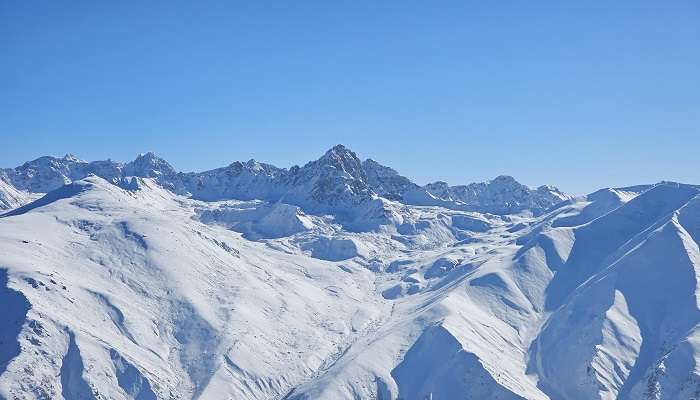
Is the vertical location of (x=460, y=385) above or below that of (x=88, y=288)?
below

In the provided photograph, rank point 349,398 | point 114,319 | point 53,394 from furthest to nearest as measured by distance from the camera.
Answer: point 114,319
point 349,398
point 53,394

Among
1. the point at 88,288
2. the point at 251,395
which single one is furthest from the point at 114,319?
the point at 251,395

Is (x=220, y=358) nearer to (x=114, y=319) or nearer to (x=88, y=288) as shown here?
(x=114, y=319)

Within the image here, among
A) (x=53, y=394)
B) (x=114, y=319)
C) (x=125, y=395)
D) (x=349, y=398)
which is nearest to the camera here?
(x=53, y=394)

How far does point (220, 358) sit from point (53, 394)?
47292mm

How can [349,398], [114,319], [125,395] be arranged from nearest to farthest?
[125,395]
[349,398]
[114,319]

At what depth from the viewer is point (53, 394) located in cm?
15775

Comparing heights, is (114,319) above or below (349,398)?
above

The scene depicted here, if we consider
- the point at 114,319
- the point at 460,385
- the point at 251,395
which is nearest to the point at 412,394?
the point at 460,385

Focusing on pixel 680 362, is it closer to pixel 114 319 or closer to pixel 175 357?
pixel 175 357

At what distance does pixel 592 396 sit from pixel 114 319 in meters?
136

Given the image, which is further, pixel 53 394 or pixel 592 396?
pixel 592 396

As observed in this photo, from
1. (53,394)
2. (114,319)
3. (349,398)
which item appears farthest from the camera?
(114,319)

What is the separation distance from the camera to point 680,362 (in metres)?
191
